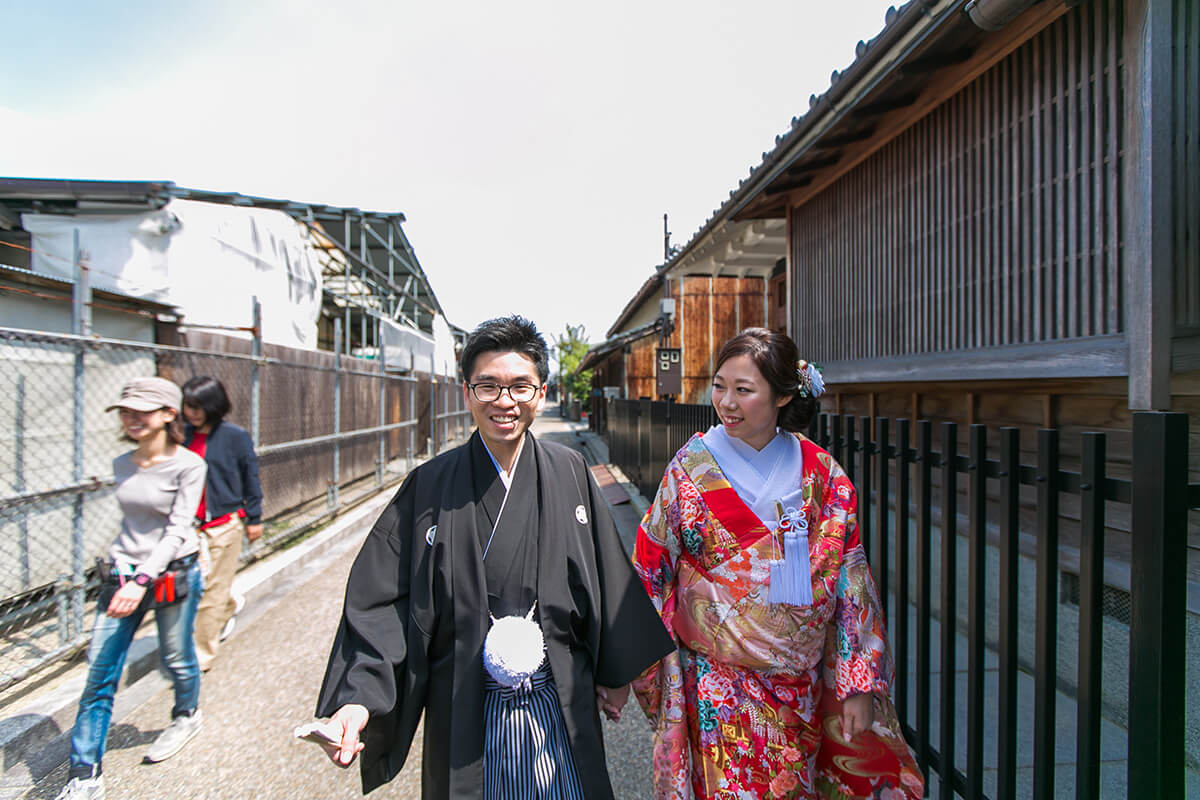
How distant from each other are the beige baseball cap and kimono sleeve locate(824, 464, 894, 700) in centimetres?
291

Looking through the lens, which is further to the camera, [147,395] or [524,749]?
[147,395]

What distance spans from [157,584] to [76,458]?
1455 millimetres

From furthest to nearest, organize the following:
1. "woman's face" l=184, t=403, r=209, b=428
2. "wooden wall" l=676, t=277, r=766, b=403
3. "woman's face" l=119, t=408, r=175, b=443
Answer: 1. "wooden wall" l=676, t=277, r=766, b=403
2. "woman's face" l=184, t=403, r=209, b=428
3. "woman's face" l=119, t=408, r=175, b=443

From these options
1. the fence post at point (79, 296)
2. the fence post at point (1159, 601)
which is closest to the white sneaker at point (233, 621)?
the fence post at point (79, 296)

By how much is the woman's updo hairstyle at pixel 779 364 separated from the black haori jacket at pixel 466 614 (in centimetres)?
72

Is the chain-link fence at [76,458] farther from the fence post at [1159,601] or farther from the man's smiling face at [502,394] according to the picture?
the fence post at [1159,601]

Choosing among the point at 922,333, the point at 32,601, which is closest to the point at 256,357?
the point at 32,601

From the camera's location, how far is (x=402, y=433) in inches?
486

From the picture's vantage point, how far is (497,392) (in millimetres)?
1721

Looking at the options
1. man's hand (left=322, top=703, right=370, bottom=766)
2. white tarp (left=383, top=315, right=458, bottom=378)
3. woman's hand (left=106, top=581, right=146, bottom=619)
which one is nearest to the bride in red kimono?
man's hand (left=322, top=703, right=370, bottom=766)

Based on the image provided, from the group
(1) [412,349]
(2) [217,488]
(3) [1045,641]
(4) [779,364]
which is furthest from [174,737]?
(1) [412,349]

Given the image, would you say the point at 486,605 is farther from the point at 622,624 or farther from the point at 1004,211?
the point at 1004,211

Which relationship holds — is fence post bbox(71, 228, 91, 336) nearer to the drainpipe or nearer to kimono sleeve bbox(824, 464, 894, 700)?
kimono sleeve bbox(824, 464, 894, 700)

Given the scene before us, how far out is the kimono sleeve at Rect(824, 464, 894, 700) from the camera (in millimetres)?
1727
